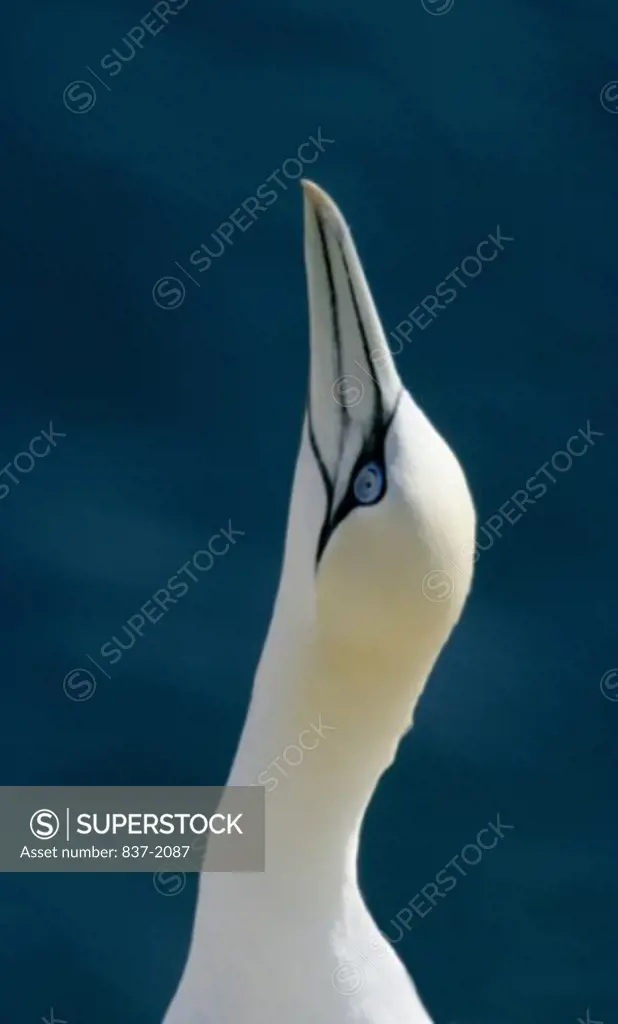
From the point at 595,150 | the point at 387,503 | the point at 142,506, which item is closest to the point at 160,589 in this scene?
→ the point at 142,506

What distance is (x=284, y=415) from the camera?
452 inches

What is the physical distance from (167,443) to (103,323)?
71cm

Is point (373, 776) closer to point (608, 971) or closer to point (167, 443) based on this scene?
point (608, 971)

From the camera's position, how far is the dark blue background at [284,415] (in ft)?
34.3

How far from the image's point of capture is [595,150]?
12562 mm
